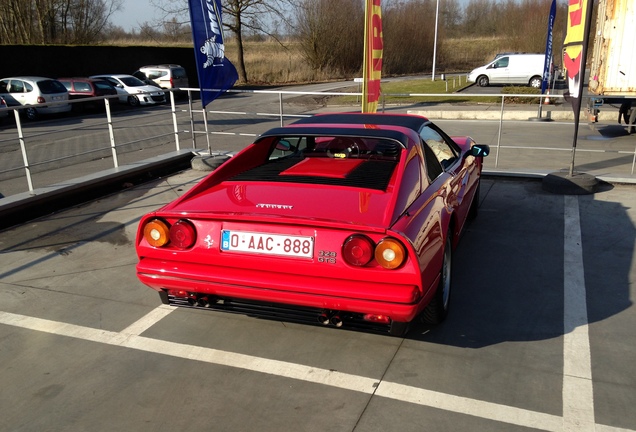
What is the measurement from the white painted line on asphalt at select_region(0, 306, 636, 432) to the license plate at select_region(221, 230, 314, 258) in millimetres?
756

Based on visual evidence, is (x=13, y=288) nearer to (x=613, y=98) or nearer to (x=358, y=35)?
(x=613, y=98)

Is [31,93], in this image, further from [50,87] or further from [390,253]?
[390,253]

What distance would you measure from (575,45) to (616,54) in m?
6.40

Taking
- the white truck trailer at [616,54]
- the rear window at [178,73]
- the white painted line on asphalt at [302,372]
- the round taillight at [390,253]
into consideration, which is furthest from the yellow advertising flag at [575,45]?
the rear window at [178,73]

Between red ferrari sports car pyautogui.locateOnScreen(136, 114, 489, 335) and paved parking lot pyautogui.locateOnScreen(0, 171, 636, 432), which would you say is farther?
red ferrari sports car pyautogui.locateOnScreen(136, 114, 489, 335)

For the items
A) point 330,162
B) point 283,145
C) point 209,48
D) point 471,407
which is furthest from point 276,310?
point 209,48

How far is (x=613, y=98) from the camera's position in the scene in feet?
43.8

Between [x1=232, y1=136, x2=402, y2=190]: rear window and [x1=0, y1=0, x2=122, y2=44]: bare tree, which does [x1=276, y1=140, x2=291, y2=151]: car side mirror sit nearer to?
[x1=232, y1=136, x2=402, y2=190]: rear window

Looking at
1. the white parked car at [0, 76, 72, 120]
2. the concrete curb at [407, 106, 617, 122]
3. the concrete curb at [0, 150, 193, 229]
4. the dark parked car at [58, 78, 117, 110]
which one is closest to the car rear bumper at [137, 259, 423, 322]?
the concrete curb at [0, 150, 193, 229]

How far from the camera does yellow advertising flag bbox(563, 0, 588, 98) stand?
23.5 feet

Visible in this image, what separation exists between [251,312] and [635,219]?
4920mm

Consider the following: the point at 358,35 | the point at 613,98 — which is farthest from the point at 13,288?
the point at 358,35

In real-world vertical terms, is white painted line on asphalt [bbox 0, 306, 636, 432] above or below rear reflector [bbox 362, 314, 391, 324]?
below

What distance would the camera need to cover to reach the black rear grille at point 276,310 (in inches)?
131
